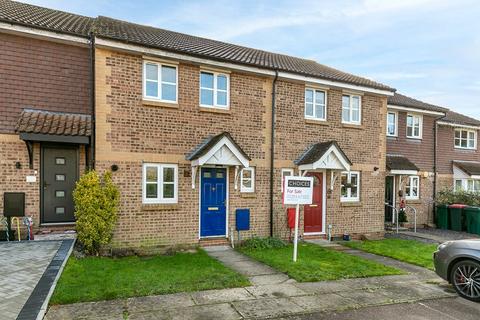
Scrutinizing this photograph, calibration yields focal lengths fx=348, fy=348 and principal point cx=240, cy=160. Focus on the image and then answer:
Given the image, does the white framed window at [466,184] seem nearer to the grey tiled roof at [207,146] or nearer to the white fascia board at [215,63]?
the white fascia board at [215,63]

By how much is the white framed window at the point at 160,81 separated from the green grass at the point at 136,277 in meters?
4.47

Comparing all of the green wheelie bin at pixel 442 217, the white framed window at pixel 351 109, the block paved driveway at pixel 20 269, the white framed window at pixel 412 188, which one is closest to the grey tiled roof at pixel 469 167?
the green wheelie bin at pixel 442 217

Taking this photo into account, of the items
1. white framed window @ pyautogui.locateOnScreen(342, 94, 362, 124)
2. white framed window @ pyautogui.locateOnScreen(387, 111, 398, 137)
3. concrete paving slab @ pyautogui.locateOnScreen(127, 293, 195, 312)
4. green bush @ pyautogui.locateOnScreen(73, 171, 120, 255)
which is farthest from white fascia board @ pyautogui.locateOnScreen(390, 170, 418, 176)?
concrete paving slab @ pyautogui.locateOnScreen(127, 293, 195, 312)

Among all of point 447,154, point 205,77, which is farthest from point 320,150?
point 447,154

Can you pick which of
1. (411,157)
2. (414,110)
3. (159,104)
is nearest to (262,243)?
(159,104)

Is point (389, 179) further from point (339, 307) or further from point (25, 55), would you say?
point (25, 55)

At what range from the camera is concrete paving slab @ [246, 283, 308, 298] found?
641cm

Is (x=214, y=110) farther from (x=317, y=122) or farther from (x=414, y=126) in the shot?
(x=414, y=126)

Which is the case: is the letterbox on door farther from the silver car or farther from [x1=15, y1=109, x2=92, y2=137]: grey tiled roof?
the silver car

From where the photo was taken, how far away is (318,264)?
8.63 meters

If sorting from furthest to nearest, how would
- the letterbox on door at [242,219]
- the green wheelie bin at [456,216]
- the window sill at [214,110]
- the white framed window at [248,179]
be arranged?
the green wheelie bin at [456,216]
the white framed window at [248,179]
the letterbox on door at [242,219]
the window sill at [214,110]

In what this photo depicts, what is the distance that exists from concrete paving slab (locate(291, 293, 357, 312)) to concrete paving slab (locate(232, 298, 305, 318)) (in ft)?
0.50

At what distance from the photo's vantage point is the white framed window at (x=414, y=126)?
17438mm

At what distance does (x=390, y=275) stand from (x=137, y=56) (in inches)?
337
